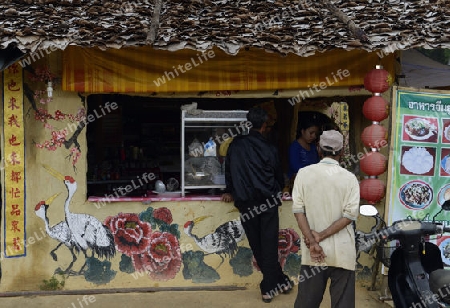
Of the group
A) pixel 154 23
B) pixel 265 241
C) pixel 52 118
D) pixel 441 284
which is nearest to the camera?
pixel 441 284

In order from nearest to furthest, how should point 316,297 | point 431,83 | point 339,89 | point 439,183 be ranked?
point 316,297, point 439,183, point 339,89, point 431,83

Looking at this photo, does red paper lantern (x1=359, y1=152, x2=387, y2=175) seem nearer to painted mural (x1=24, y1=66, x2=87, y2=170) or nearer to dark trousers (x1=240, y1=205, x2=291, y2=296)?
dark trousers (x1=240, y1=205, x2=291, y2=296)

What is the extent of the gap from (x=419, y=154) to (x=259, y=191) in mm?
1797

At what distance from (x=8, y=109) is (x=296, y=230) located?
11.8 feet

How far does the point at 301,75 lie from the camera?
6.27 m

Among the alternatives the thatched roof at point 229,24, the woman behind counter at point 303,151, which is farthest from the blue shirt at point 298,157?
the thatched roof at point 229,24

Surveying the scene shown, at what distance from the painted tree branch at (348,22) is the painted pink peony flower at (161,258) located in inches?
120

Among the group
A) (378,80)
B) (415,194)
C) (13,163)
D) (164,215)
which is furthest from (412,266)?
(13,163)

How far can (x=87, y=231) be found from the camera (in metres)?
6.25

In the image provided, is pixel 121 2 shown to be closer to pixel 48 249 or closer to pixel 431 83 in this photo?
pixel 48 249

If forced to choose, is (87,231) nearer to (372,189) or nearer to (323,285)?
(323,285)

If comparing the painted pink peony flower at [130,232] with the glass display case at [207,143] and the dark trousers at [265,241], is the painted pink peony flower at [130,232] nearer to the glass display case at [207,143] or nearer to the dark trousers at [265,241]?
the glass display case at [207,143]

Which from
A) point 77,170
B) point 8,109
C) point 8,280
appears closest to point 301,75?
point 77,170

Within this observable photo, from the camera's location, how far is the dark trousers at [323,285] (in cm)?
444
